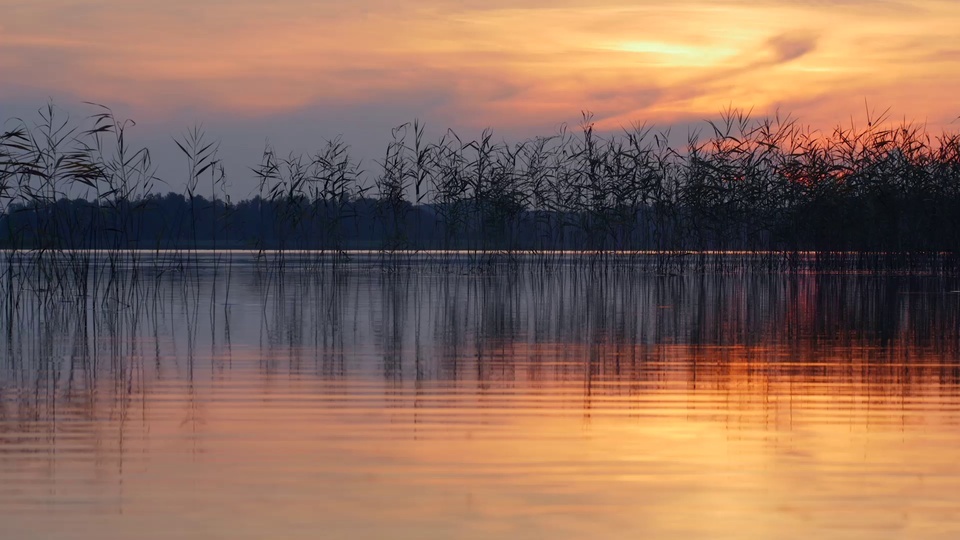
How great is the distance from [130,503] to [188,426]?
3.87 feet

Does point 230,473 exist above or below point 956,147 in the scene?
below

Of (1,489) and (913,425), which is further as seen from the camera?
(913,425)

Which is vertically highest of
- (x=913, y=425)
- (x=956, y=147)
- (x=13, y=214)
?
(x=956, y=147)

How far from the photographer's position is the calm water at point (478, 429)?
Answer: 9.48 feet

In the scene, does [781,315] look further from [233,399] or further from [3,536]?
[3,536]

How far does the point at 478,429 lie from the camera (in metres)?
4.12

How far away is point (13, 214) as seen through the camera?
392 inches

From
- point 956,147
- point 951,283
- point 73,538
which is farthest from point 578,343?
point 956,147

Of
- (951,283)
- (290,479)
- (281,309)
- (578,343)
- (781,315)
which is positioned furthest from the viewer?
(951,283)

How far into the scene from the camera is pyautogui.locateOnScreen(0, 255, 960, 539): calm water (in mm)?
2889

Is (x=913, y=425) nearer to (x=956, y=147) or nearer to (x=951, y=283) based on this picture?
(x=951, y=283)

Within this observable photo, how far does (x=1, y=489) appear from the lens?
311 cm

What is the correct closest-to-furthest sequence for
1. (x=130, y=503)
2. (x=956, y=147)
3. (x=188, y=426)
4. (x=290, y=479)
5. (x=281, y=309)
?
(x=130, y=503) < (x=290, y=479) < (x=188, y=426) < (x=281, y=309) < (x=956, y=147)

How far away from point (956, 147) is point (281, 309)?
10.3 metres
